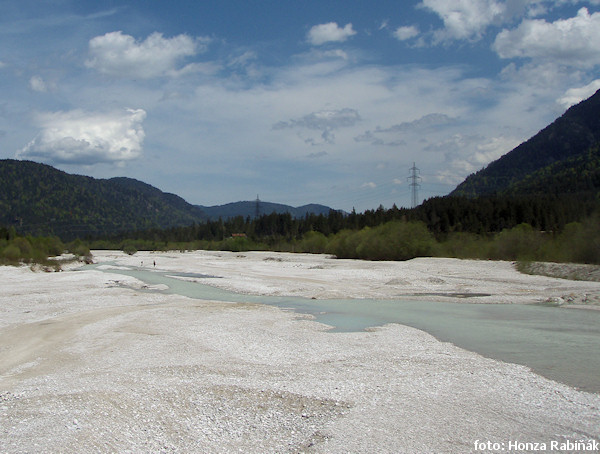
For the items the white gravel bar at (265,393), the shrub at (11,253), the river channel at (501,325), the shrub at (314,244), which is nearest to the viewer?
the white gravel bar at (265,393)

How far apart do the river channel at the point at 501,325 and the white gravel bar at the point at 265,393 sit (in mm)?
982

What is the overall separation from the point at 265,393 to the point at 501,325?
12.7 metres

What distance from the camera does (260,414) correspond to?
9070mm

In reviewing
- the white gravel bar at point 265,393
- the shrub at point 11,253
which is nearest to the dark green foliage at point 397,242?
the shrub at point 11,253

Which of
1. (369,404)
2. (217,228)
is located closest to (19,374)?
(369,404)

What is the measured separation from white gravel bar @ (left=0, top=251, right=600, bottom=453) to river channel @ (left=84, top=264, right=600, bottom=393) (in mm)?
982

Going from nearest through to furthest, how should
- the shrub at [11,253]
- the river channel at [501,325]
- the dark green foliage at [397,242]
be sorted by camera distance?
the river channel at [501,325] < the shrub at [11,253] < the dark green foliage at [397,242]

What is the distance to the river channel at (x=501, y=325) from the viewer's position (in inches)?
507

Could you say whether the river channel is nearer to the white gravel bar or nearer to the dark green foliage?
the white gravel bar


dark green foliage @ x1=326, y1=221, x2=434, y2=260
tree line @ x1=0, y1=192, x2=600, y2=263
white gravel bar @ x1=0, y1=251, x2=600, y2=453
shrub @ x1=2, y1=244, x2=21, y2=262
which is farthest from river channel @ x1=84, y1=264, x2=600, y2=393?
shrub @ x1=2, y1=244, x2=21, y2=262

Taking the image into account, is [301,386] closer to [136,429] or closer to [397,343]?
[136,429]

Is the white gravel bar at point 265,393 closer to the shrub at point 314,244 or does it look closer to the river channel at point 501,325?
the river channel at point 501,325

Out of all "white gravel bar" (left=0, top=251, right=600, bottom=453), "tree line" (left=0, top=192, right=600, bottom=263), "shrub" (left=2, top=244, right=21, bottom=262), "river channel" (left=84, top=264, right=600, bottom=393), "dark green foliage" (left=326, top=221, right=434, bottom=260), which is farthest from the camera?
"dark green foliage" (left=326, top=221, right=434, bottom=260)

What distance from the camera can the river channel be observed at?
42.3 ft
